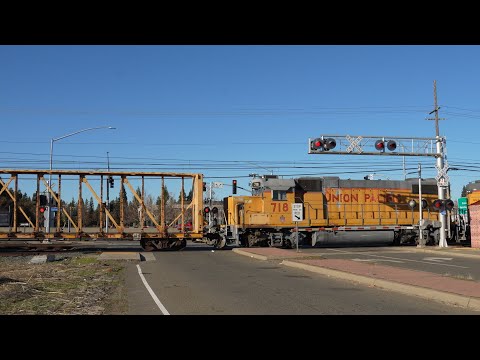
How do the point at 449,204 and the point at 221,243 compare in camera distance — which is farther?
the point at 221,243

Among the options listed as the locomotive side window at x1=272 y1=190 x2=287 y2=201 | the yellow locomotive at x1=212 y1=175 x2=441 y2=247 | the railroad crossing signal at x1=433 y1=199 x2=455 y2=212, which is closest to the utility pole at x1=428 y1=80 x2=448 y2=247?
the railroad crossing signal at x1=433 y1=199 x2=455 y2=212

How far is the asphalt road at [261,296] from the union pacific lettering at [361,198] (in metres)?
16.3

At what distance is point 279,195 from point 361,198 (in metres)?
5.91

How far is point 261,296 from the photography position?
487 inches

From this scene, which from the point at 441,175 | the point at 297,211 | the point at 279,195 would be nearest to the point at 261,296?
the point at 297,211

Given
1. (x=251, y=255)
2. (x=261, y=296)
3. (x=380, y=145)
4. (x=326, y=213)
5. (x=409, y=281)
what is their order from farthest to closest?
(x=326, y=213), (x=380, y=145), (x=251, y=255), (x=409, y=281), (x=261, y=296)

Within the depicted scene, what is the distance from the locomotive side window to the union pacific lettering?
9.89ft

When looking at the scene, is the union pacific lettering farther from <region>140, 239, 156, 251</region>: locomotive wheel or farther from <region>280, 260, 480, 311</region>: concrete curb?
<region>280, 260, 480, 311</region>: concrete curb

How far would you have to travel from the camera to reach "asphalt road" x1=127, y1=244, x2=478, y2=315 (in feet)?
33.9

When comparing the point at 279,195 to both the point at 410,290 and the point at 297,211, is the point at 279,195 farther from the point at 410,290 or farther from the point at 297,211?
the point at 410,290
